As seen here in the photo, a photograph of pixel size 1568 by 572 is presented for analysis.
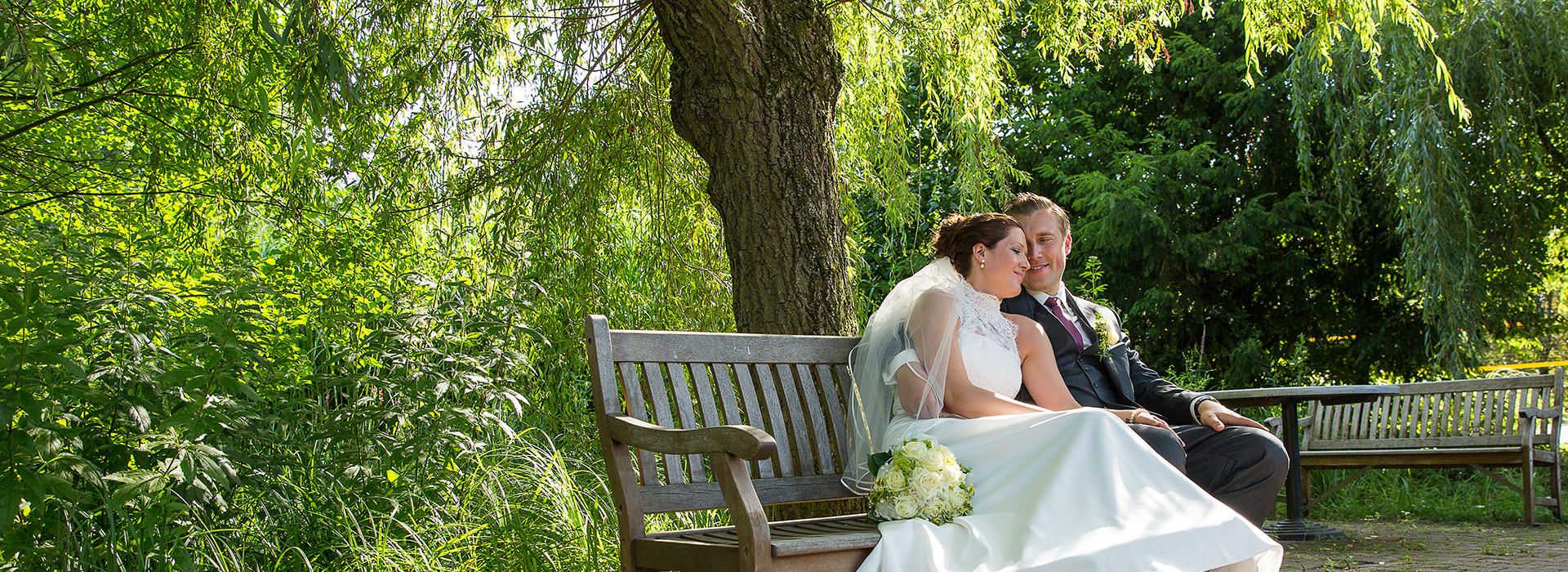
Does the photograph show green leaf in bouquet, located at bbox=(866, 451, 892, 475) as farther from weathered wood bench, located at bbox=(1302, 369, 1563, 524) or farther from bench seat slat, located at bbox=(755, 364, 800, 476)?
weathered wood bench, located at bbox=(1302, 369, 1563, 524)

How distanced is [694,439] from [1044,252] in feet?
6.36

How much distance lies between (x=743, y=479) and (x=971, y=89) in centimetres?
403

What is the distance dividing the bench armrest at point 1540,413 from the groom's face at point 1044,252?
4.26m

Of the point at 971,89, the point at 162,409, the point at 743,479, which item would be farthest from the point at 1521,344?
the point at 162,409

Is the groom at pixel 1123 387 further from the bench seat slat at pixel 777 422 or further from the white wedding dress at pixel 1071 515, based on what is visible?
the bench seat slat at pixel 777 422

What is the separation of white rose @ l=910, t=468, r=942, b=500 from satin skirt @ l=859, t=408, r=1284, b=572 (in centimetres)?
9

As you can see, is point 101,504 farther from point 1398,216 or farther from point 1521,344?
point 1521,344

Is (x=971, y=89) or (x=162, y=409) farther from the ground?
(x=971, y=89)

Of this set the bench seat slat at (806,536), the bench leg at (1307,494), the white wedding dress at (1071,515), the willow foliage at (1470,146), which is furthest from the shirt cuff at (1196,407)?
the willow foliage at (1470,146)

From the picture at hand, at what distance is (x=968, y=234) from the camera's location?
3736mm

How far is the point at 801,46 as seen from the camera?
4.07m

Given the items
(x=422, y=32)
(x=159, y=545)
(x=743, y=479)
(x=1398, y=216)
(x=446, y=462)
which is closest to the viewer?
(x=743, y=479)

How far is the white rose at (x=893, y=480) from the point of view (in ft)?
9.46

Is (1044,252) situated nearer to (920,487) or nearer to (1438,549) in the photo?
(920,487)
